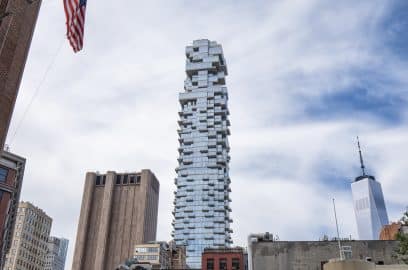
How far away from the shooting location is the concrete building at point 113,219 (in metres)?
178

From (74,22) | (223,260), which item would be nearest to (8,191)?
(223,260)

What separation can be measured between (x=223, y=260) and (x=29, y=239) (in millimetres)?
69601

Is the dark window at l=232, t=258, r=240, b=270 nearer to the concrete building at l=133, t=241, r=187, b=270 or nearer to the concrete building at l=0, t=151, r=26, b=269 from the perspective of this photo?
the concrete building at l=133, t=241, r=187, b=270

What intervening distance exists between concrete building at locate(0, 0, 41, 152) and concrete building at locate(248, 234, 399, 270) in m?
48.7

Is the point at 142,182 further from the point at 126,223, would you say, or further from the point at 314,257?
the point at 314,257

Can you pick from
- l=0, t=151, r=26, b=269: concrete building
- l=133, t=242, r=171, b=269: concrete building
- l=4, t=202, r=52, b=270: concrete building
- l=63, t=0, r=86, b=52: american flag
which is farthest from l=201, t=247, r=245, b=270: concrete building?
l=63, t=0, r=86, b=52: american flag

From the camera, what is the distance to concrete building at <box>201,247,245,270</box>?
345ft

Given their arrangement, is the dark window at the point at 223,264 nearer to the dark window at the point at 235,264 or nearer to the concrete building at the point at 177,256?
the dark window at the point at 235,264

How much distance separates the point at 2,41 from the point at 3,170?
68819 millimetres

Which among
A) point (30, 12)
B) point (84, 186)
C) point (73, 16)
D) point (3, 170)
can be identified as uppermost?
point (84, 186)

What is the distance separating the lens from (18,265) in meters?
136

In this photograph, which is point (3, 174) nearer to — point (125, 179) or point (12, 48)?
point (12, 48)

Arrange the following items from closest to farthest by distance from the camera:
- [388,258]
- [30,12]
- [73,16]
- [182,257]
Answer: [73,16] → [30,12] → [388,258] → [182,257]

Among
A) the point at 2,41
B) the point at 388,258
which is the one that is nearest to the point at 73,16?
the point at 2,41
